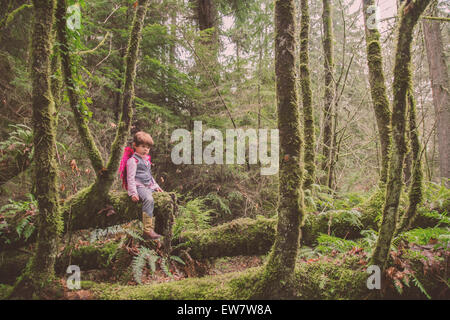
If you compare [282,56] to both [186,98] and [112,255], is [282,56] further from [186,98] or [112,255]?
[186,98]

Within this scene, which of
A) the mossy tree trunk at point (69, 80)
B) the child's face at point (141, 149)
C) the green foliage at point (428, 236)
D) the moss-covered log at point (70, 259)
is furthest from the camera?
the child's face at point (141, 149)

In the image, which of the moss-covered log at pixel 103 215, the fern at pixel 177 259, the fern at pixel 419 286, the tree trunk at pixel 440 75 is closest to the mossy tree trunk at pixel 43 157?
the moss-covered log at pixel 103 215

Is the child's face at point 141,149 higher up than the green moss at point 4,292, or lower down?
higher up

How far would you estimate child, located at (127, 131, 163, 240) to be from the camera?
4.02 metres

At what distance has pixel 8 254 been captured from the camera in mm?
3855

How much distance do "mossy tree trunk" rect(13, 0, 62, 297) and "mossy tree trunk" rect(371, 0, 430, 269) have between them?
399 cm

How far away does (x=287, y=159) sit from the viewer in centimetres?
266

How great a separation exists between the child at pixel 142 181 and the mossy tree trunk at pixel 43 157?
1293 mm

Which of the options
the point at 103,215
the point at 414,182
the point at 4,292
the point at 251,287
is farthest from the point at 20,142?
the point at 414,182

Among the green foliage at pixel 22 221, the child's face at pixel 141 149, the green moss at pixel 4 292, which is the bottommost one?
the green moss at pixel 4 292

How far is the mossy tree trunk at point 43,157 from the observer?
9.07 feet

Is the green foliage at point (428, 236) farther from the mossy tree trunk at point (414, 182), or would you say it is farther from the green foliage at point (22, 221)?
the green foliage at point (22, 221)

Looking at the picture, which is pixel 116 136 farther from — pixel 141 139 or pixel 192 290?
pixel 192 290

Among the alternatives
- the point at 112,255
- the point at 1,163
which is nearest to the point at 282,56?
the point at 112,255
